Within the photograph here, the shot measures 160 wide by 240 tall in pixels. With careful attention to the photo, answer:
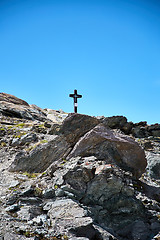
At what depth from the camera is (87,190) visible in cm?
949

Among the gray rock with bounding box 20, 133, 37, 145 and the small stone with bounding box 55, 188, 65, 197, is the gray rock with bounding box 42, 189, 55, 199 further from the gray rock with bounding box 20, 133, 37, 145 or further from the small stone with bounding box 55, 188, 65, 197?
the gray rock with bounding box 20, 133, 37, 145

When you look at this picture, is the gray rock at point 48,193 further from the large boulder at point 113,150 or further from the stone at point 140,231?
the stone at point 140,231

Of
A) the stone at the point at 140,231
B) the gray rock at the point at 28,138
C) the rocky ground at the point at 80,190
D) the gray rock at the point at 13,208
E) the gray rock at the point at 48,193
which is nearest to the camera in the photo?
the rocky ground at the point at 80,190

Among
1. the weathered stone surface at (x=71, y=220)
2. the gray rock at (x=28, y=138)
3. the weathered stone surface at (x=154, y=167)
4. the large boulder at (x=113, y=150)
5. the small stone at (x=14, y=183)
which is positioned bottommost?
the weathered stone surface at (x=71, y=220)

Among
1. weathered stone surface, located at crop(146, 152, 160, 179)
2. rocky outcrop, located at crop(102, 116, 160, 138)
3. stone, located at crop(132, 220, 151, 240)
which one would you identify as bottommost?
stone, located at crop(132, 220, 151, 240)

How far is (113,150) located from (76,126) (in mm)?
3630

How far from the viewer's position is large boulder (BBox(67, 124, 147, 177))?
1238cm

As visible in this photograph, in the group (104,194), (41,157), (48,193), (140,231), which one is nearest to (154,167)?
(104,194)

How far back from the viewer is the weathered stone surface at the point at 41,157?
13.6m

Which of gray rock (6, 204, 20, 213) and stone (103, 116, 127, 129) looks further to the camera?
stone (103, 116, 127, 129)

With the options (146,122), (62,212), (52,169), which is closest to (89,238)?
(62,212)

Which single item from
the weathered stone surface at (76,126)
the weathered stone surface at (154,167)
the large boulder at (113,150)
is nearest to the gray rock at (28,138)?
the weathered stone surface at (76,126)

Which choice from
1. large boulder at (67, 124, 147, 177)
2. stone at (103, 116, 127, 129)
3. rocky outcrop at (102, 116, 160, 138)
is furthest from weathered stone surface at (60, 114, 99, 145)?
stone at (103, 116, 127, 129)

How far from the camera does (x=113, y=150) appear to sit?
12586mm
